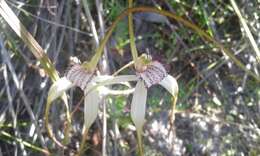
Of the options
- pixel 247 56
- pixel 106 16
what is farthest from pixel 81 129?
pixel 247 56

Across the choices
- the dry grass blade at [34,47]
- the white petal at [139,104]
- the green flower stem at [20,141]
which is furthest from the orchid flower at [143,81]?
the green flower stem at [20,141]

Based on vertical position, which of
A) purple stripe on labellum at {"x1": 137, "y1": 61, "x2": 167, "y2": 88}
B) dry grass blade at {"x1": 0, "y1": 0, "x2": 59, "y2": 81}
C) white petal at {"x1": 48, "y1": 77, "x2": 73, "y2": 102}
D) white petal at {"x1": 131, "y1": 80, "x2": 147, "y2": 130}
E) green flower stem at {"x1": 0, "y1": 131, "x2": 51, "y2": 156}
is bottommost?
green flower stem at {"x1": 0, "y1": 131, "x2": 51, "y2": 156}

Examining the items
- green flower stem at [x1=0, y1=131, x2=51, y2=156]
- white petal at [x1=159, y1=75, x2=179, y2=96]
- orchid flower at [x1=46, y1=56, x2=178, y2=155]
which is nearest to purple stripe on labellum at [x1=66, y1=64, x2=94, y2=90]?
orchid flower at [x1=46, y1=56, x2=178, y2=155]

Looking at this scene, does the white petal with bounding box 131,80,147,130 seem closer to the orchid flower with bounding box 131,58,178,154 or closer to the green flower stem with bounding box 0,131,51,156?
the orchid flower with bounding box 131,58,178,154

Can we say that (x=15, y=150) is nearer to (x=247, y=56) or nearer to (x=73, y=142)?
(x=73, y=142)

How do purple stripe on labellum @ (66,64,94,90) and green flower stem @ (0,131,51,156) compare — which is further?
green flower stem @ (0,131,51,156)

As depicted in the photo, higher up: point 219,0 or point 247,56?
point 219,0

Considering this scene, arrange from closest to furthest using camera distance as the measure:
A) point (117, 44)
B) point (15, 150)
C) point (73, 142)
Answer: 1. point (15, 150)
2. point (73, 142)
3. point (117, 44)
